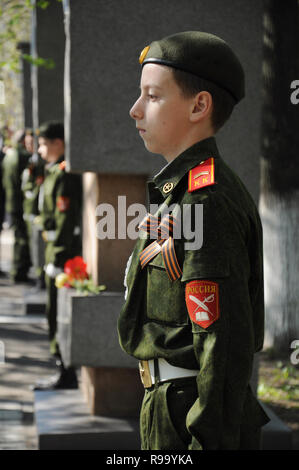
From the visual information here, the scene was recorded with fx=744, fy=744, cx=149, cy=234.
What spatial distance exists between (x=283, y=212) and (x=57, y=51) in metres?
4.26

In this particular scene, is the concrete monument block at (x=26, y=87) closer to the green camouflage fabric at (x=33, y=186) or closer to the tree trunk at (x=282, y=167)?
the green camouflage fabric at (x=33, y=186)

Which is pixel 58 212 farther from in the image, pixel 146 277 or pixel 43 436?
pixel 146 277

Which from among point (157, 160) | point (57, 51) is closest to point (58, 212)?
point (157, 160)

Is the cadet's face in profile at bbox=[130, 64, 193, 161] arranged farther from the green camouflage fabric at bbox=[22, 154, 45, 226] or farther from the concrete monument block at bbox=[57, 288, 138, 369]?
the green camouflage fabric at bbox=[22, 154, 45, 226]

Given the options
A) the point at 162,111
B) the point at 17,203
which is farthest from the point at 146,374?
the point at 17,203

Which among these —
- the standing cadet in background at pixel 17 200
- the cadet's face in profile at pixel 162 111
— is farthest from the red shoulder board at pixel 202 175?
the standing cadet in background at pixel 17 200

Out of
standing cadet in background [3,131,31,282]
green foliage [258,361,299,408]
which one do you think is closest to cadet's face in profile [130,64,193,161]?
green foliage [258,361,299,408]

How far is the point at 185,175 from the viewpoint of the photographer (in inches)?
83.0

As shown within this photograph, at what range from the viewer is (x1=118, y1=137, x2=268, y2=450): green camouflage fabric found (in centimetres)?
191

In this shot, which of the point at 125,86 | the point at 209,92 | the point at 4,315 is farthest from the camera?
the point at 4,315

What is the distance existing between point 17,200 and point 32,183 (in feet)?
4.49

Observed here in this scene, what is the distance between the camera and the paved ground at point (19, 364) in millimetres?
4926

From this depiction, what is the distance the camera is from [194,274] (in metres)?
1.94

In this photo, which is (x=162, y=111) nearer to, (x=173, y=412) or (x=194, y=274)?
(x=194, y=274)
